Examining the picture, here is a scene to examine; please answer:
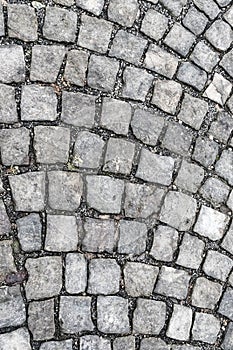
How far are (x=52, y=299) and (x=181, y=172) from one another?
43.1 inches

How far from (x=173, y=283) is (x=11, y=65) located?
1.59 metres

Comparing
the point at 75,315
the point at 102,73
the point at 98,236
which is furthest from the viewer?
the point at 102,73

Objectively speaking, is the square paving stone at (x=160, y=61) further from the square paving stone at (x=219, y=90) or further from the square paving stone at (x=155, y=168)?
the square paving stone at (x=155, y=168)

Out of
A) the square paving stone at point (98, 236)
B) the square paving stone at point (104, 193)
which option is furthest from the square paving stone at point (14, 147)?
the square paving stone at point (98, 236)

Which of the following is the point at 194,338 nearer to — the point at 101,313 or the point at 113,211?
the point at 101,313

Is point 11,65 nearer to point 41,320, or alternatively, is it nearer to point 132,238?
point 132,238

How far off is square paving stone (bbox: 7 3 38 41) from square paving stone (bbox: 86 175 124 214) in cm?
92

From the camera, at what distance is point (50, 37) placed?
3.62 metres

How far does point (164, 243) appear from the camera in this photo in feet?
11.8

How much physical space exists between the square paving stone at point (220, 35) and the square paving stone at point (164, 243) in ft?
4.18

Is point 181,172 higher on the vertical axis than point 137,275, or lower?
higher

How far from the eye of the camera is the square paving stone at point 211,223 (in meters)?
3.70

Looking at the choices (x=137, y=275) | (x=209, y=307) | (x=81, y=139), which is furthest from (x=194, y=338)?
(x=81, y=139)

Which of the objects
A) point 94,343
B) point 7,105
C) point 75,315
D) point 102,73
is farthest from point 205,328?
point 7,105
